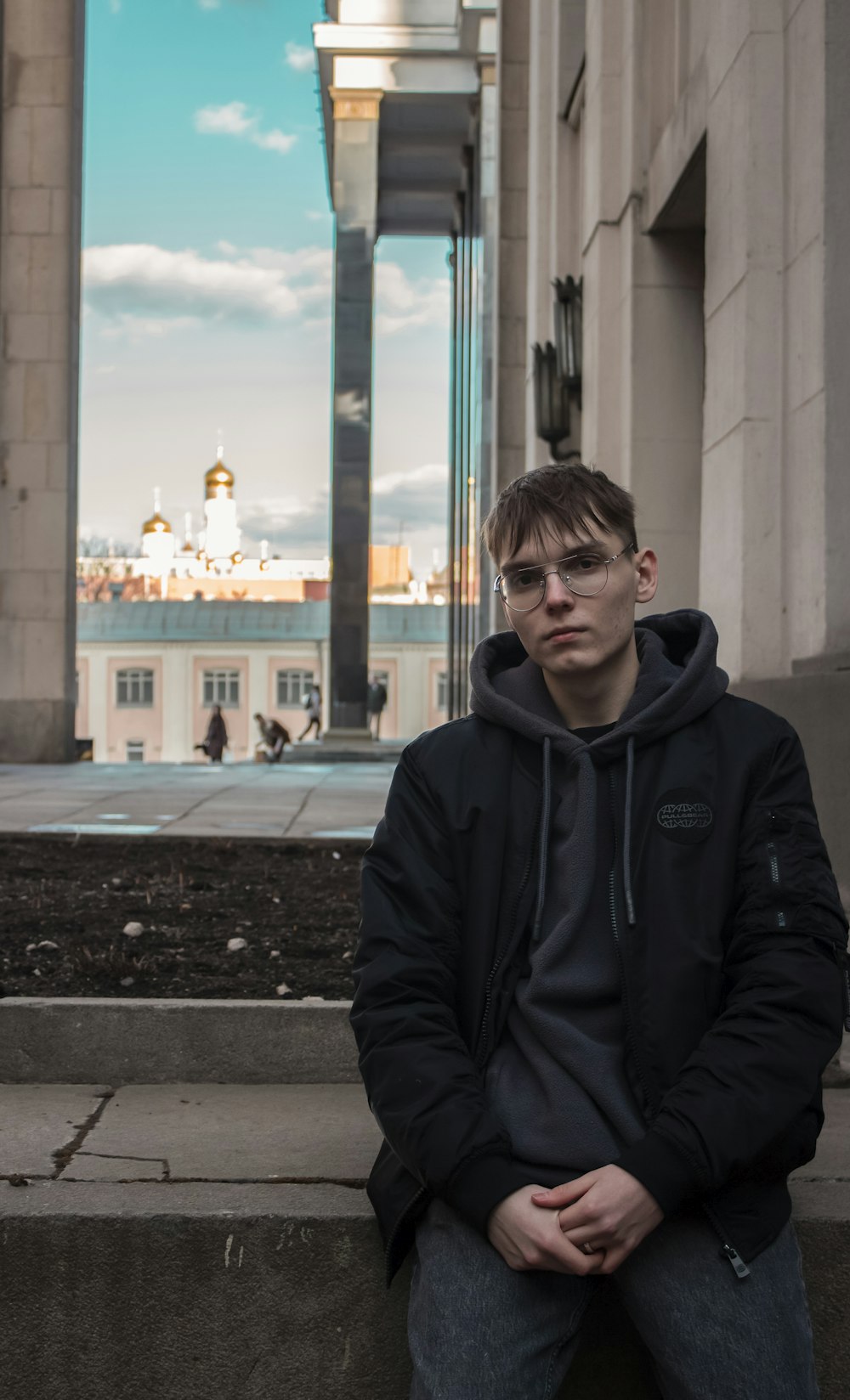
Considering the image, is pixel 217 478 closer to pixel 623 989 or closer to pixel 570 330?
pixel 570 330

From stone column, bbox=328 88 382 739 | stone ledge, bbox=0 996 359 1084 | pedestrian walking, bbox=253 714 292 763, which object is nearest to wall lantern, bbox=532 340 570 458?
stone ledge, bbox=0 996 359 1084

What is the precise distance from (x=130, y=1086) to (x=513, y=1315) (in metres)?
1.68

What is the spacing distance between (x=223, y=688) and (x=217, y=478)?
3670 centimetres

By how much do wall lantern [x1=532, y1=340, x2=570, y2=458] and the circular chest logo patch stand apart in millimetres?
9772

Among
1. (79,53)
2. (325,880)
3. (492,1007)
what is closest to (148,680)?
(79,53)

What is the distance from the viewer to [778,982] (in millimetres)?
2283

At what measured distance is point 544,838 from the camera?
8.04 feet

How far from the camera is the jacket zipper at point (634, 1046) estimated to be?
2.16 meters

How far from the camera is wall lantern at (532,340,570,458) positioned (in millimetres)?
12039

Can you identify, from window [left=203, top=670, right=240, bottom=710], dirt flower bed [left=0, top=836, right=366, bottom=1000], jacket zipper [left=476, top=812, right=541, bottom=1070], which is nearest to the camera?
jacket zipper [left=476, top=812, right=541, bottom=1070]

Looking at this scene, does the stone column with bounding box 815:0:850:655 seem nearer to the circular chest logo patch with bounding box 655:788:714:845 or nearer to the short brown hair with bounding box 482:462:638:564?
the short brown hair with bounding box 482:462:638:564

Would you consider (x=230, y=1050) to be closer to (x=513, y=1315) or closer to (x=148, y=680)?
(x=513, y=1315)

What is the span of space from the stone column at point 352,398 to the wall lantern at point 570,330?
51.8 feet

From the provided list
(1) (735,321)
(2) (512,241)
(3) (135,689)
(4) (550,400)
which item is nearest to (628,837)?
(1) (735,321)
